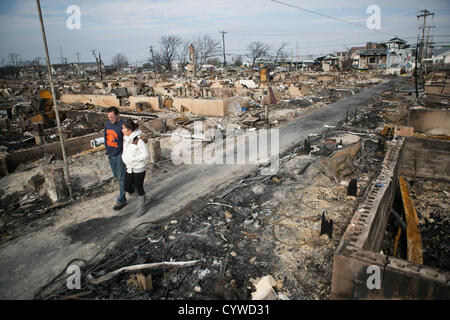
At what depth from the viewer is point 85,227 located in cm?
511

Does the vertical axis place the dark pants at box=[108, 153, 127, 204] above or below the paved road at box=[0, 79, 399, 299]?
above

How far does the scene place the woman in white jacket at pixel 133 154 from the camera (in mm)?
5129

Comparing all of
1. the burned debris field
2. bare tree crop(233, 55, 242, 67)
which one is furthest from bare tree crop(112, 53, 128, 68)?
the burned debris field

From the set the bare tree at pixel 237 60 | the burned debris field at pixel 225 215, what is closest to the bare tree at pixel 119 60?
the bare tree at pixel 237 60

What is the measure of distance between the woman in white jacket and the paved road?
795 mm

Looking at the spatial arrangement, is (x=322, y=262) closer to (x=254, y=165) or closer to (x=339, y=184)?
(x=339, y=184)

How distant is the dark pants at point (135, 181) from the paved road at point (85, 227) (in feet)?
1.78

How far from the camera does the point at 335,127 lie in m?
13.2

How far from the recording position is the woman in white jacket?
5.13 meters

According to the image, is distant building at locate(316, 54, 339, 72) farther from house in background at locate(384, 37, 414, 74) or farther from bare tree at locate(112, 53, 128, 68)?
bare tree at locate(112, 53, 128, 68)

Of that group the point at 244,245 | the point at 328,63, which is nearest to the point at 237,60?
the point at 328,63

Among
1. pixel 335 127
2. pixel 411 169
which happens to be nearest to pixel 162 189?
pixel 411 169

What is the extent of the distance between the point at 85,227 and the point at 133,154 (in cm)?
164

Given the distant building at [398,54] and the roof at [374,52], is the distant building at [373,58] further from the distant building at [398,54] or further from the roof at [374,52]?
the distant building at [398,54]
